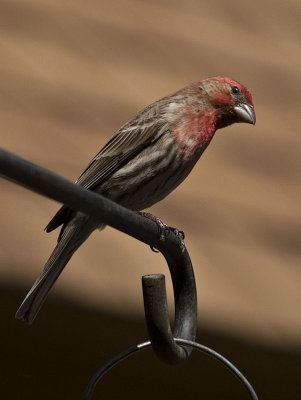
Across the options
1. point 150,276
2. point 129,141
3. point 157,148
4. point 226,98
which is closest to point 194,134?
point 157,148

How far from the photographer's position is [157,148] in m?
5.33

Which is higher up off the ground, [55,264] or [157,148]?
[157,148]

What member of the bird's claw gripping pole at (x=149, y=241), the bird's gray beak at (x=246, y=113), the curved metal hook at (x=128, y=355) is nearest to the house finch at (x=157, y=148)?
the bird's gray beak at (x=246, y=113)

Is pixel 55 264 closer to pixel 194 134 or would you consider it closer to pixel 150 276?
pixel 194 134

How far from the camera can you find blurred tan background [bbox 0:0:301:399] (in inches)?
195

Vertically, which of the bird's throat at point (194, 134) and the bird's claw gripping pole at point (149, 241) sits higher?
the bird's throat at point (194, 134)

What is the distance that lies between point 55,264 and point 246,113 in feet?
4.31

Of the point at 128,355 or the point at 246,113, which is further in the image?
the point at 246,113

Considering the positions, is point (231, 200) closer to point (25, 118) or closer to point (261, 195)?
point (261, 195)

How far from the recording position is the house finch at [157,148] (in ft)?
16.8

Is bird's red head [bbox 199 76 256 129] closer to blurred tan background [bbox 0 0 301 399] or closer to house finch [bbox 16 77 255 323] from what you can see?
house finch [bbox 16 77 255 323]

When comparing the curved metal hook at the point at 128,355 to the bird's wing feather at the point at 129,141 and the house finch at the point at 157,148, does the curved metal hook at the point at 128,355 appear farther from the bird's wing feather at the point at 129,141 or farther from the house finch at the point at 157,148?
the bird's wing feather at the point at 129,141

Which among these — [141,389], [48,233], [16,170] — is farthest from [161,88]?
[16,170]

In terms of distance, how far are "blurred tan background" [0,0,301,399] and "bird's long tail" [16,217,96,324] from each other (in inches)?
2.9
